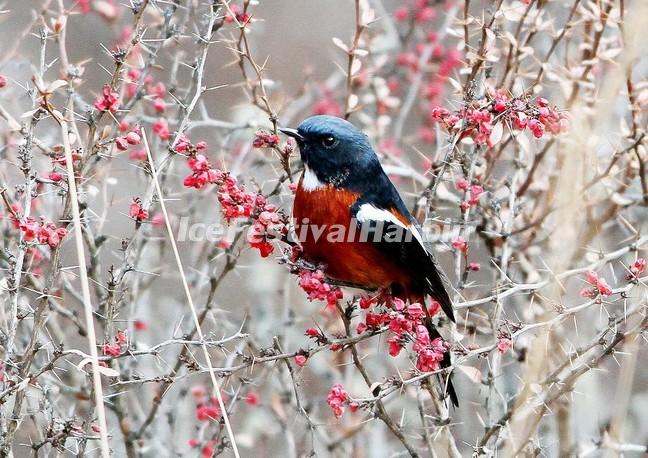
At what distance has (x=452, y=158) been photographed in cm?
380

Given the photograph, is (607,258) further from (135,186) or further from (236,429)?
(135,186)

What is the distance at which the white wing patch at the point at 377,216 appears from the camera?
419cm

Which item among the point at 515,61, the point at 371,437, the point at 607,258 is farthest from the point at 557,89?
the point at 371,437

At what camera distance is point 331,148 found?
169 inches

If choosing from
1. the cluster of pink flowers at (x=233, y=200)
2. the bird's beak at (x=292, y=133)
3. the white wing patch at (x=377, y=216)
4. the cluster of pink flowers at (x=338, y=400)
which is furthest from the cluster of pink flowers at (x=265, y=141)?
the cluster of pink flowers at (x=338, y=400)

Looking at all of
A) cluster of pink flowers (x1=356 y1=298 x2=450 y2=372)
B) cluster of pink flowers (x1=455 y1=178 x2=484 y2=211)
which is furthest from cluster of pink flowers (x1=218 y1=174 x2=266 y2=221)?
cluster of pink flowers (x1=455 y1=178 x2=484 y2=211)

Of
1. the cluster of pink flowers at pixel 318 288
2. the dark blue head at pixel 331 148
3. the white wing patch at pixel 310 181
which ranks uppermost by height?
the dark blue head at pixel 331 148

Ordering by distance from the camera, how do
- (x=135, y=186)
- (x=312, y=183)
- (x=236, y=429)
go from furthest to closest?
(x=135, y=186)
(x=236, y=429)
(x=312, y=183)

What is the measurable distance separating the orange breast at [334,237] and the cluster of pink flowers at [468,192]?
475 mm

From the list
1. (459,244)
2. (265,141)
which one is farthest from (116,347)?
(459,244)

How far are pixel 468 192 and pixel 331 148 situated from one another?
0.67m

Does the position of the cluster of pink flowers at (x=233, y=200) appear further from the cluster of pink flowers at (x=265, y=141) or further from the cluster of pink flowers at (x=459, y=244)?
the cluster of pink flowers at (x=459, y=244)

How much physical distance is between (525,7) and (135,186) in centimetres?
405

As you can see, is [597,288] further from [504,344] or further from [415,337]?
[415,337]
